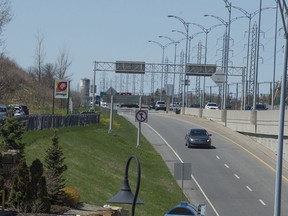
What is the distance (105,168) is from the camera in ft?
121

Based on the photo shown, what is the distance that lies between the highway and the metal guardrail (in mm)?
6001

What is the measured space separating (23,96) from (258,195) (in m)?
50.3

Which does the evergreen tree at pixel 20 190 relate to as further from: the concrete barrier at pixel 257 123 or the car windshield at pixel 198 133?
the car windshield at pixel 198 133

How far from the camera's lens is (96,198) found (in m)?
25.5

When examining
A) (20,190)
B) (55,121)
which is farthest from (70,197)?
(55,121)

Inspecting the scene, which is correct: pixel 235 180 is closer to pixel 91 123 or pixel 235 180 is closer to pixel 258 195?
pixel 258 195

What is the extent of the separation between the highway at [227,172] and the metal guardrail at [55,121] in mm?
6001

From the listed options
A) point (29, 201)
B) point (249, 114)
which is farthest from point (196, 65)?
point (29, 201)

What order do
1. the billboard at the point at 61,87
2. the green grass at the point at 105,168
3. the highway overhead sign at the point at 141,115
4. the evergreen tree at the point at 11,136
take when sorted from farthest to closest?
the highway overhead sign at the point at 141,115 → the billboard at the point at 61,87 → the green grass at the point at 105,168 → the evergreen tree at the point at 11,136

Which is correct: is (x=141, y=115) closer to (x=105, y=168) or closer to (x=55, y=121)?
(x=55, y=121)

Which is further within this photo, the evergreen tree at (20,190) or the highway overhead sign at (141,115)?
the highway overhead sign at (141,115)

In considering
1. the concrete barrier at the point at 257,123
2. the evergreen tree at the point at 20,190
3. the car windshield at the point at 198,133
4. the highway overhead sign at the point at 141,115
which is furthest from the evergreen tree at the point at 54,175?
the car windshield at the point at 198,133

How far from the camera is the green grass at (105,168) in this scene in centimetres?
2777

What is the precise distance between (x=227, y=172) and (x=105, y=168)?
11.9 meters
